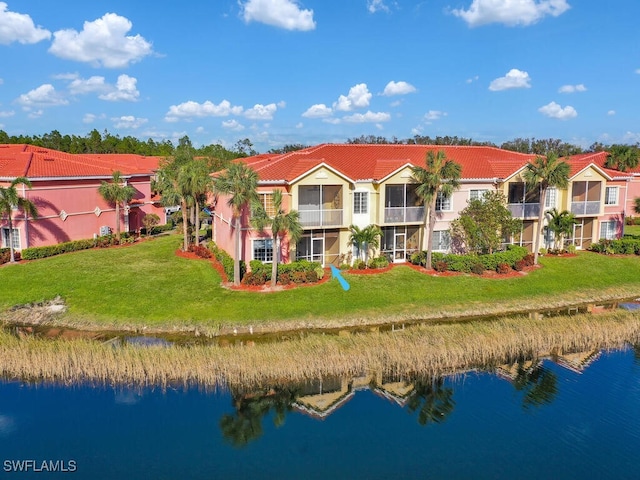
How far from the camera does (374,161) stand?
120 feet

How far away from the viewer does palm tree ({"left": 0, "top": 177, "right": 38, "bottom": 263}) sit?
104 feet

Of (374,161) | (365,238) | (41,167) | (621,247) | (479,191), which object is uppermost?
(374,161)

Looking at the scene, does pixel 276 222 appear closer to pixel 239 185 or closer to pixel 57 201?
pixel 239 185

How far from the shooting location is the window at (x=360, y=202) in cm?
3244

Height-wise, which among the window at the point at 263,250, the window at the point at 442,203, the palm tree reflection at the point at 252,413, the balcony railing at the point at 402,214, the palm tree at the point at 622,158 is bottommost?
the palm tree reflection at the point at 252,413

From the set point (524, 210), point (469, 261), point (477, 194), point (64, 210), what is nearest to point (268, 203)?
point (469, 261)

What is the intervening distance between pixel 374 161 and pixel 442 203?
234 inches

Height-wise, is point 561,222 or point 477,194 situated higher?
point 477,194

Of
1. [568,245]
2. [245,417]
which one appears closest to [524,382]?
[245,417]

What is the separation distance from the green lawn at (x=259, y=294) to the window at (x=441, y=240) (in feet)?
13.4

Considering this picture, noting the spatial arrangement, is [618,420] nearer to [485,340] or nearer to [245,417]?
[485,340]

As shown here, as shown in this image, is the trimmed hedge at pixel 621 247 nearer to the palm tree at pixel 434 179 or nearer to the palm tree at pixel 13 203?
the palm tree at pixel 434 179

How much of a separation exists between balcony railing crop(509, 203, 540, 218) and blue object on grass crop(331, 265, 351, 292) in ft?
45.3

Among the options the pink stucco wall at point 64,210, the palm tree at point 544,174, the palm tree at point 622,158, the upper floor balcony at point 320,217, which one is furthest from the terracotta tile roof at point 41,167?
the palm tree at point 622,158
